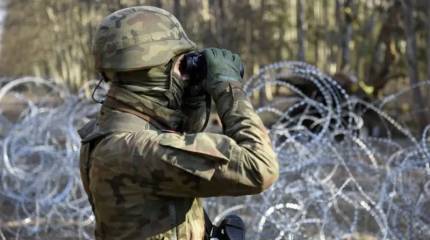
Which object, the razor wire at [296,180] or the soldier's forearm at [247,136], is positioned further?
the razor wire at [296,180]

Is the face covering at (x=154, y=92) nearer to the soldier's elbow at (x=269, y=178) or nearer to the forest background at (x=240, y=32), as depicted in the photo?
the soldier's elbow at (x=269, y=178)

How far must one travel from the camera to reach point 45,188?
23.5 ft

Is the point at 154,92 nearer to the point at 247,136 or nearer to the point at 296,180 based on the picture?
the point at 247,136

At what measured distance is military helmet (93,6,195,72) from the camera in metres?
1.99

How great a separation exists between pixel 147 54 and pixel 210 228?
54cm

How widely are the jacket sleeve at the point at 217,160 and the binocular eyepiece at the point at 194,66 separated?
0.17 m

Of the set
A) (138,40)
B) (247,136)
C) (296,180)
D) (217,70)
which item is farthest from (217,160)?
(296,180)

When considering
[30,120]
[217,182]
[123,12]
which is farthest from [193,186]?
[30,120]

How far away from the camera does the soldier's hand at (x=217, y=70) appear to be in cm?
199

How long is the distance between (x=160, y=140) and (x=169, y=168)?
74 mm

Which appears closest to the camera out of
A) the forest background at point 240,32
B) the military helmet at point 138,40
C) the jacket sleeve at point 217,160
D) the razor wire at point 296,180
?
the jacket sleeve at point 217,160

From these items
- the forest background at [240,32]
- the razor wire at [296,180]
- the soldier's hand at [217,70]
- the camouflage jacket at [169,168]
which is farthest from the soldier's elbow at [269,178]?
the forest background at [240,32]

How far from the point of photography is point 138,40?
2000mm

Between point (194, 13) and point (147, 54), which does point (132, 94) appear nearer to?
point (147, 54)
